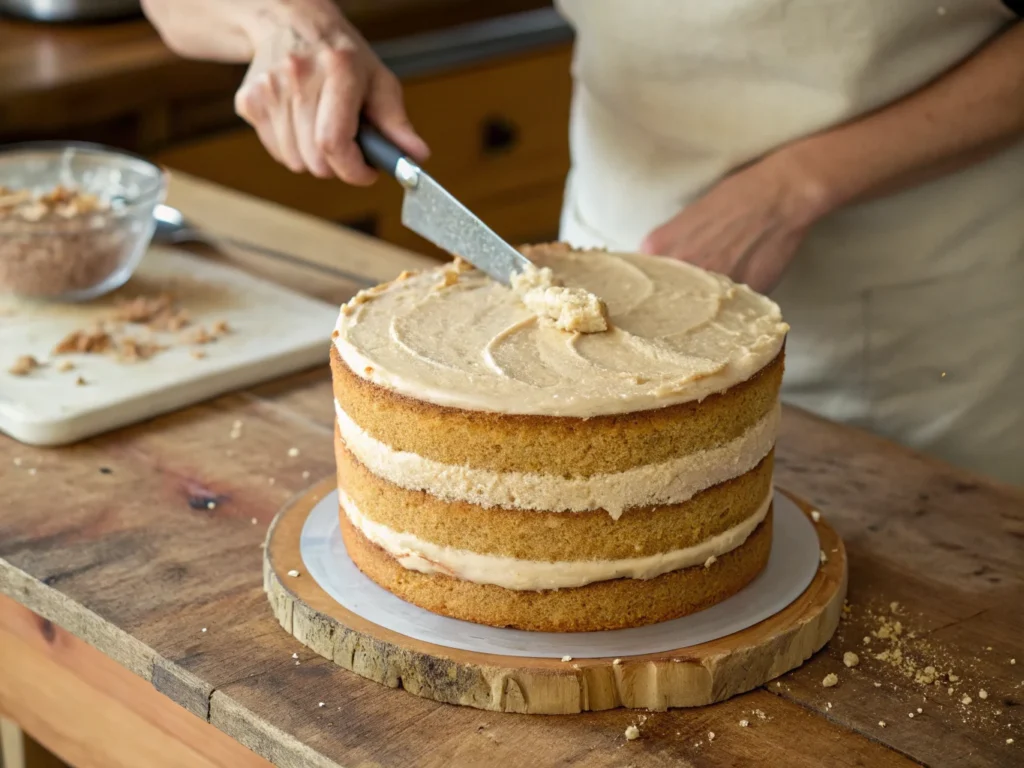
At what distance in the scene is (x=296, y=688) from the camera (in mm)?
1103

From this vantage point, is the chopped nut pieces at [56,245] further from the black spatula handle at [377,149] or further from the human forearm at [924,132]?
the human forearm at [924,132]

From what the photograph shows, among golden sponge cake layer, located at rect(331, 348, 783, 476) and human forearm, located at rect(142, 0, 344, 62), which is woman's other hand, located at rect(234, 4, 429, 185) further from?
golden sponge cake layer, located at rect(331, 348, 783, 476)

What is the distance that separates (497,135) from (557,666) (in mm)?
2703

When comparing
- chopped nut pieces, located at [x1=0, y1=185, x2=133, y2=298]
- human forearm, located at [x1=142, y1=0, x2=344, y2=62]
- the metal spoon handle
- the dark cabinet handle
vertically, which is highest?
human forearm, located at [x1=142, y1=0, x2=344, y2=62]

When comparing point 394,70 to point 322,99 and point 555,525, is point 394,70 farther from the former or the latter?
point 555,525

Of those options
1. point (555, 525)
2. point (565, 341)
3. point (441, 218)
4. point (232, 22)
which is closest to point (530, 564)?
point (555, 525)

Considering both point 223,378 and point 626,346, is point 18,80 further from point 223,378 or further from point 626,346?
point 626,346

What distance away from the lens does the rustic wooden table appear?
41.6 inches

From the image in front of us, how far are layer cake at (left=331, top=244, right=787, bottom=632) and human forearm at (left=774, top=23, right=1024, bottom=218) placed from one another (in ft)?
1.43

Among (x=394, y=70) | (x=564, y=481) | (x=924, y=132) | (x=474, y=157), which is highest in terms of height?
(x=924, y=132)

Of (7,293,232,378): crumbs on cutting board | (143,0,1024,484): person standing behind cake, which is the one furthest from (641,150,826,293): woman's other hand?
(7,293,232,378): crumbs on cutting board

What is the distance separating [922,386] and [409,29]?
2.08 meters

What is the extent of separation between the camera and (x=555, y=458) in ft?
3.56

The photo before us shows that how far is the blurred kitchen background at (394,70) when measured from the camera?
2.85 metres
